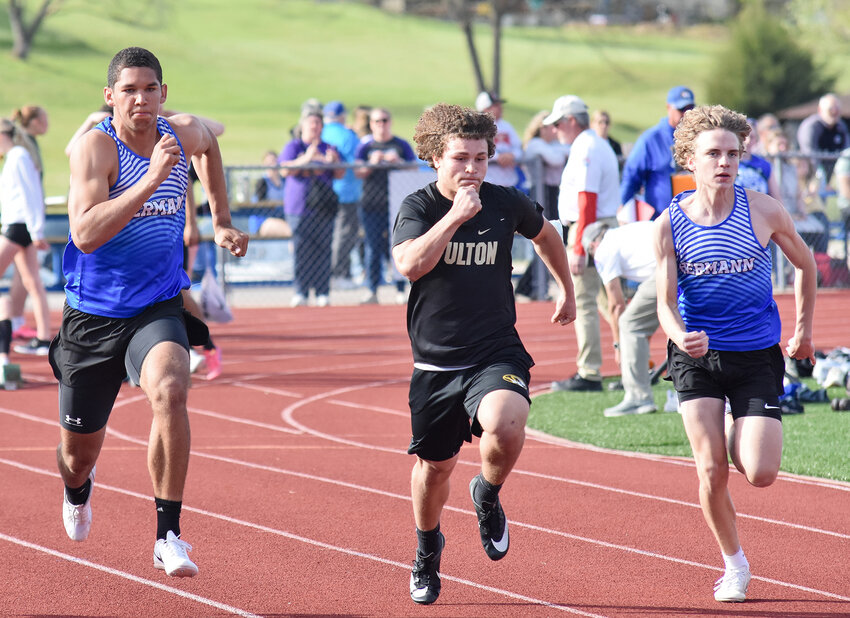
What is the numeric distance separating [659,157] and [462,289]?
4.79 meters

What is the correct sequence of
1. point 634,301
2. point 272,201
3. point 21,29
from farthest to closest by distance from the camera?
point 21,29 → point 272,201 → point 634,301

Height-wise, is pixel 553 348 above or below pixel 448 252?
below

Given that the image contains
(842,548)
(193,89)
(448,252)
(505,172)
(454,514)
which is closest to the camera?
(448,252)

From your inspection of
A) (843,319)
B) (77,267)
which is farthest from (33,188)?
(843,319)

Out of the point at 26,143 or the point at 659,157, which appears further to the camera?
the point at 26,143

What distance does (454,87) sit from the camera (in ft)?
219

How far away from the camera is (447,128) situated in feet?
15.0

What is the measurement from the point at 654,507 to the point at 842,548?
3.38 feet

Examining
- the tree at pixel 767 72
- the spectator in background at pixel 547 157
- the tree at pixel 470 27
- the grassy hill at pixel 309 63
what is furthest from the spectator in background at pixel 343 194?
the tree at pixel 767 72

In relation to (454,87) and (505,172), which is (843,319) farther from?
(454,87)

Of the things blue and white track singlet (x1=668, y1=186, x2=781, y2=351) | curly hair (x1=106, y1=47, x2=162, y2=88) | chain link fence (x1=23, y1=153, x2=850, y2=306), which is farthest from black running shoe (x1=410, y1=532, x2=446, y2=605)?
chain link fence (x1=23, y1=153, x2=850, y2=306)

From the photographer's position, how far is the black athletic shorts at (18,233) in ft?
34.6

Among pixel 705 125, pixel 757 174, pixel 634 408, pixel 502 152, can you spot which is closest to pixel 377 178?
pixel 502 152

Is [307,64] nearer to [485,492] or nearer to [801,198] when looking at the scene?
[801,198]
